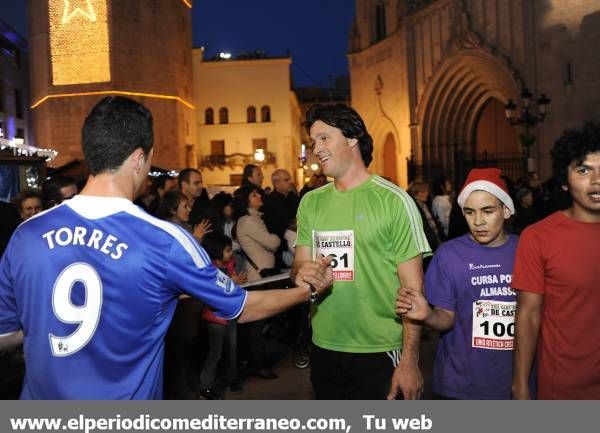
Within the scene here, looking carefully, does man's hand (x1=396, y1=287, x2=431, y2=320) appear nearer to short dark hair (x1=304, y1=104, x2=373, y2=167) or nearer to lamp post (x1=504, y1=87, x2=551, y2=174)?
short dark hair (x1=304, y1=104, x2=373, y2=167)

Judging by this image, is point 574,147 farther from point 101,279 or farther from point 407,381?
point 101,279

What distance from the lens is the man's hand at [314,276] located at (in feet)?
9.80

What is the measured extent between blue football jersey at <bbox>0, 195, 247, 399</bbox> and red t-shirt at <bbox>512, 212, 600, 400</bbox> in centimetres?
158

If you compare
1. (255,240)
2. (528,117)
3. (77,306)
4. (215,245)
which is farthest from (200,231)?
(528,117)

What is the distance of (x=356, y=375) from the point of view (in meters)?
3.32

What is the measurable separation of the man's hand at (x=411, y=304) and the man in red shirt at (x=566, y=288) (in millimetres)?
427

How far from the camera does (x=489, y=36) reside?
2291 cm

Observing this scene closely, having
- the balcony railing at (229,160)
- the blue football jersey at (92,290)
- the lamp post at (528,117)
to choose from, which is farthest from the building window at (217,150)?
the blue football jersey at (92,290)

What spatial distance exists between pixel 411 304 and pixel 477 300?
21.2 inches

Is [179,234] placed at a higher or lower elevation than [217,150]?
lower

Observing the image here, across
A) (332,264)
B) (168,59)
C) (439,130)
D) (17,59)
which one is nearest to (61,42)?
(168,59)

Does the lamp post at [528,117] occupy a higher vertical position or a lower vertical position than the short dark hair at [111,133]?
higher

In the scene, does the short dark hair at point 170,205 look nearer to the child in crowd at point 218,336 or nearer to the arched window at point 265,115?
the child in crowd at point 218,336
